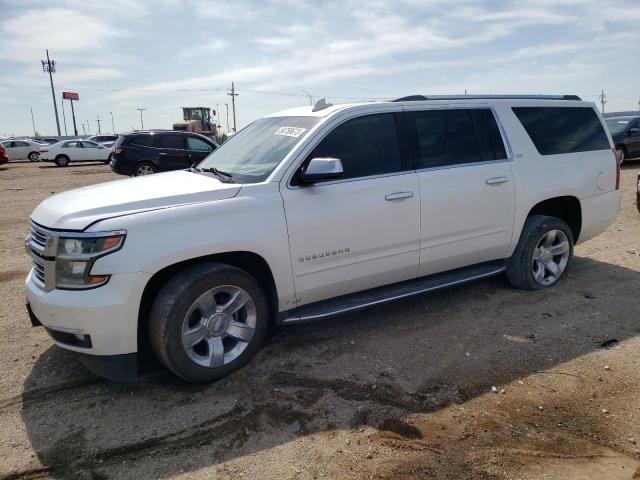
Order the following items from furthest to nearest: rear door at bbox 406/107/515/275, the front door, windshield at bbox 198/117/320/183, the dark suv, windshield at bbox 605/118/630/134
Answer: windshield at bbox 605/118/630/134 < the dark suv < rear door at bbox 406/107/515/275 < windshield at bbox 198/117/320/183 < the front door

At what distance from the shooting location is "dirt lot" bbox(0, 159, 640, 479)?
2756 mm

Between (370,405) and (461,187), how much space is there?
215cm

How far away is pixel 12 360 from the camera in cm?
396

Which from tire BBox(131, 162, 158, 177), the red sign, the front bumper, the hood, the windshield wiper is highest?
the red sign

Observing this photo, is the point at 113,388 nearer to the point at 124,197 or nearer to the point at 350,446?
the point at 124,197

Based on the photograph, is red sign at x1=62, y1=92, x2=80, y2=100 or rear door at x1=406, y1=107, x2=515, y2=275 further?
red sign at x1=62, y1=92, x2=80, y2=100

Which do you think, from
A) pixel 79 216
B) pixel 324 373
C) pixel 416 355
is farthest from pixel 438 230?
pixel 79 216

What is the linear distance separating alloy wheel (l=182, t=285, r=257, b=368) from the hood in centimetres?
67

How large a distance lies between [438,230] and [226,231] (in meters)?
1.92

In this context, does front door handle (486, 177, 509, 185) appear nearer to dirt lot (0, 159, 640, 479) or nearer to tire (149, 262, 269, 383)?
dirt lot (0, 159, 640, 479)

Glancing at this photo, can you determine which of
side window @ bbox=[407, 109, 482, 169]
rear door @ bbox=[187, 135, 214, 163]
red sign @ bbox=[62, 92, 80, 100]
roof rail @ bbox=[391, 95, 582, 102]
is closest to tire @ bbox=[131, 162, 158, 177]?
rear door @ bbox=[187, 135, 214, 163]

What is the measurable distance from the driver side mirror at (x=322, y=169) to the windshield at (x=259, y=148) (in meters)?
0.33

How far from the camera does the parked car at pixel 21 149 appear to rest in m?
31.4

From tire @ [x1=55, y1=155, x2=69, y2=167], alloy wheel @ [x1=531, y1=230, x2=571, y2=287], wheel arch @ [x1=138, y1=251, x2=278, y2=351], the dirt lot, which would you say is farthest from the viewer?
tire @ [x1=55, y1=155, x2=69, y2=167]
